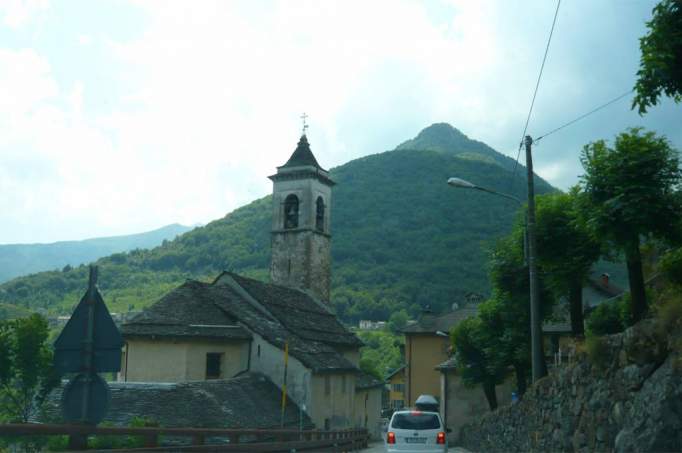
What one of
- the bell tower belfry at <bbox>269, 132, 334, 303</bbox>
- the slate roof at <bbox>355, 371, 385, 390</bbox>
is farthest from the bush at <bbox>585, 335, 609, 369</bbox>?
the bell tower belfry at <bbox>269, 132, 334, 303</bbox>

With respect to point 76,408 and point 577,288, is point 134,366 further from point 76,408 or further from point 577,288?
point 76,408

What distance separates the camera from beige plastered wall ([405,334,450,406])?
57719 millimetres

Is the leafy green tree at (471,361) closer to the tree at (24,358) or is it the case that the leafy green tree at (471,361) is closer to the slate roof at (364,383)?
the slate roof at (364,383)

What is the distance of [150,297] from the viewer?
395 ft

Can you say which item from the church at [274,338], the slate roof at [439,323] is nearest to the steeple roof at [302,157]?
the church at [274,338]

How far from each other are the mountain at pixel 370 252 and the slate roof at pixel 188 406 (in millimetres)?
81660

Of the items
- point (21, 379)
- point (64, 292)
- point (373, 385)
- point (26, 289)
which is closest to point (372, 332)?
point (64, 292)

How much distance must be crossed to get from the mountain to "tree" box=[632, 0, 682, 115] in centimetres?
10015

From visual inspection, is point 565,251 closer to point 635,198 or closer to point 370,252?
point 635,198

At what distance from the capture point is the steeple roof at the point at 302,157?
5644 cm

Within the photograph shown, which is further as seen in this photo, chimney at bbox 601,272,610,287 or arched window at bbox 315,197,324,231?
arched window at bbox 315,197,324,231

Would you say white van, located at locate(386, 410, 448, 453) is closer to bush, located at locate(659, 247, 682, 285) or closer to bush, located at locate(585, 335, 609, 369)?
bush, located at locate(585, 335, 609, 369)

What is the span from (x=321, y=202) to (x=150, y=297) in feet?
241

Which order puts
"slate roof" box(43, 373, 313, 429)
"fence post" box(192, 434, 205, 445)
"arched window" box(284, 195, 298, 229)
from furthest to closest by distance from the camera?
"arched window" box(284, 195, 298, 229) → "slate roof" box(43, 373, 313, 429) → "fence post" box(192, 434, 205, 445)
